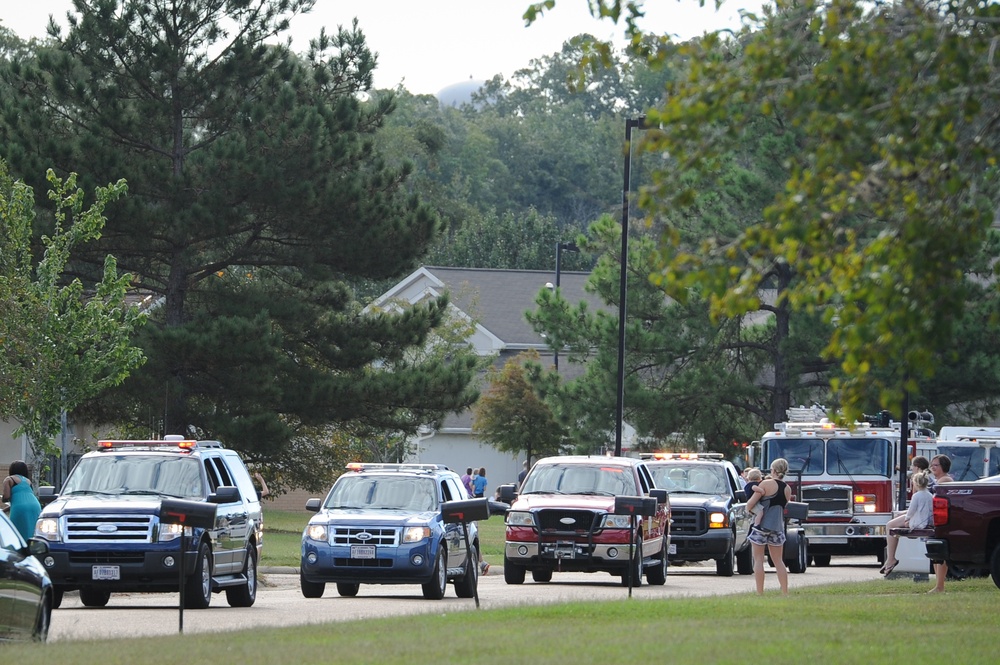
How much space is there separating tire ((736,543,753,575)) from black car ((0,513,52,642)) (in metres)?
17.8

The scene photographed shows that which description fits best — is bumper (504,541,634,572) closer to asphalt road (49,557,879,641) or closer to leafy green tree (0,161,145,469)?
asphalt road (49,557,879,641)

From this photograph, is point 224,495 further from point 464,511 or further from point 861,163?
point 861,163

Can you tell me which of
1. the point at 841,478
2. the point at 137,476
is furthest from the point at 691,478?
the point at 137,476

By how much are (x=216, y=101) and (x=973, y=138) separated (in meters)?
30.1

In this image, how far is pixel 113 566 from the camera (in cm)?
1988

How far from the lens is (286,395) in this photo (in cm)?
3881

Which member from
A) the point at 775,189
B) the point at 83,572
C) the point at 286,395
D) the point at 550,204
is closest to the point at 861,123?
the point at 83,572

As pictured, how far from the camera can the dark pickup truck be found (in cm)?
2162

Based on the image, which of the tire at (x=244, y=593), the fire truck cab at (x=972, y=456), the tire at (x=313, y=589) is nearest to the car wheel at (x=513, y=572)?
the tire at (x=313, y=589)

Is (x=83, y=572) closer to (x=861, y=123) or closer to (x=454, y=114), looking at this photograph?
(x=861, y=123)

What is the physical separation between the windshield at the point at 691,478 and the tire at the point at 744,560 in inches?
50.0

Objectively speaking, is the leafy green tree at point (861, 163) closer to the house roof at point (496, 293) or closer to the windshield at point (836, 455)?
the windshield at point (836, 455)

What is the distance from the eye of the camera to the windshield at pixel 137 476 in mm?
21031

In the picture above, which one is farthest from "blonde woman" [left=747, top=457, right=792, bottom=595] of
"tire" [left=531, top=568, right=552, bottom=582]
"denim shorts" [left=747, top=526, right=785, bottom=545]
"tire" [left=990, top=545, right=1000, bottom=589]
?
"tire" [left=531, top=568, right=552, bottom=582]
